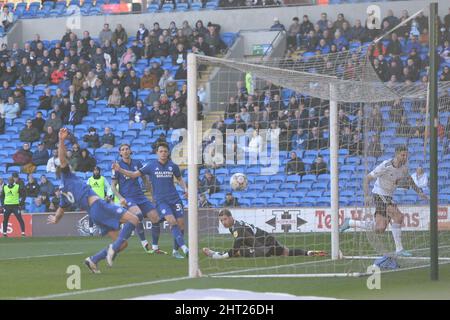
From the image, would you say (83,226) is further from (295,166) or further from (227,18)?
(227,18)

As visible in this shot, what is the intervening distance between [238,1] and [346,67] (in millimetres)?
19026

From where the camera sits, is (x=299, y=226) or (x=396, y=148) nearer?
(x=396, y=148)

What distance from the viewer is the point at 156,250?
64.5ft

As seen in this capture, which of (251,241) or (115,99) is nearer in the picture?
(251,241)

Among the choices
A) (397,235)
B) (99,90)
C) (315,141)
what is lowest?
(397,235)

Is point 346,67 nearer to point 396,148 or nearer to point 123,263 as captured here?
point 396,148

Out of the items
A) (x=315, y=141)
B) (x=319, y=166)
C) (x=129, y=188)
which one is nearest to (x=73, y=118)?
(x=319, y=166)

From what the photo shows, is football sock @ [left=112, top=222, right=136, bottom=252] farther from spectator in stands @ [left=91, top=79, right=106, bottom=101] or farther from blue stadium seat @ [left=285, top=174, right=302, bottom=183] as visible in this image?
spectator in stands @ [left=91, top=79, right=106, bottom=101]

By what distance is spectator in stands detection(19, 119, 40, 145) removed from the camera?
32.9m

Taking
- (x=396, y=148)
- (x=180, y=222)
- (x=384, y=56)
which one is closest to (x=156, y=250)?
(x=180, y=222)

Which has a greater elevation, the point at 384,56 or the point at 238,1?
the point at 238,1

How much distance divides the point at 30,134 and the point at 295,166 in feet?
37.8

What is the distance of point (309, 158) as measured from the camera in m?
23.6

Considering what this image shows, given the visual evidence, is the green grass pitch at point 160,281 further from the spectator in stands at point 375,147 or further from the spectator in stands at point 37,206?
the spectator in stands at point 37,206
